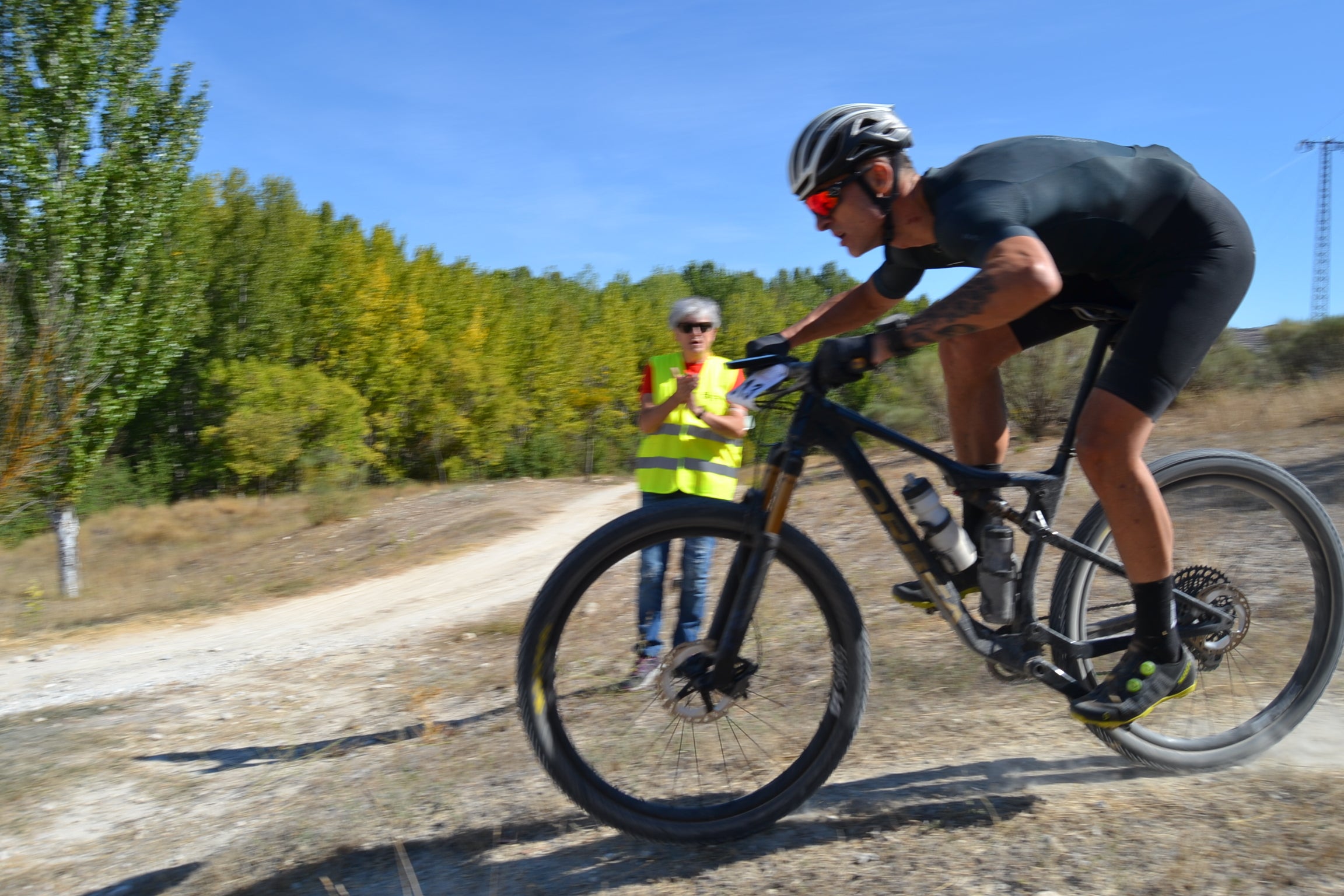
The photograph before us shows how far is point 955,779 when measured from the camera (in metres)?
3.19

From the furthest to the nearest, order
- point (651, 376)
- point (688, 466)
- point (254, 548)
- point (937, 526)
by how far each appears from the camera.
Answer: point (254, 548) < point (651, 376) < point (688, 466) < point (937, 526)

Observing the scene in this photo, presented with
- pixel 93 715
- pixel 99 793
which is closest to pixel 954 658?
pixel 99 793

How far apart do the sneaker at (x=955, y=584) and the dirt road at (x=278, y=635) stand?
231 inches

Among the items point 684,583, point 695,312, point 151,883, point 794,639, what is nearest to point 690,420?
point 695,312

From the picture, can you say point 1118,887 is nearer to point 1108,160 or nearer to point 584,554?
point 584,554

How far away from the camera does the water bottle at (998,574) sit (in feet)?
9.81

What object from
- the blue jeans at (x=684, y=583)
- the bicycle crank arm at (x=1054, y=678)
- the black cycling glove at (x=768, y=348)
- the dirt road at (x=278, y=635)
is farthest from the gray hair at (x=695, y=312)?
the dirt road at (x=278, y=635)

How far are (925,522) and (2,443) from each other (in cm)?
1839

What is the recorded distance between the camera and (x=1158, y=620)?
9.75 ft

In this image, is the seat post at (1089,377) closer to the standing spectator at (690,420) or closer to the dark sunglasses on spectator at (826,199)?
the dark sunglasses on spectator at (826,199)

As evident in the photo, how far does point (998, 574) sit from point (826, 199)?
1268mm

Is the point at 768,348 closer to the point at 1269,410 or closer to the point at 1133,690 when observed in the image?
the point at 1133,690

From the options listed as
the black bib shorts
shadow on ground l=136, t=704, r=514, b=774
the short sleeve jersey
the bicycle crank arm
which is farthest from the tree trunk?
the black bib shorts

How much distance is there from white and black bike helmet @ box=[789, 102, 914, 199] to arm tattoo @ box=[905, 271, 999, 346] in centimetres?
53
